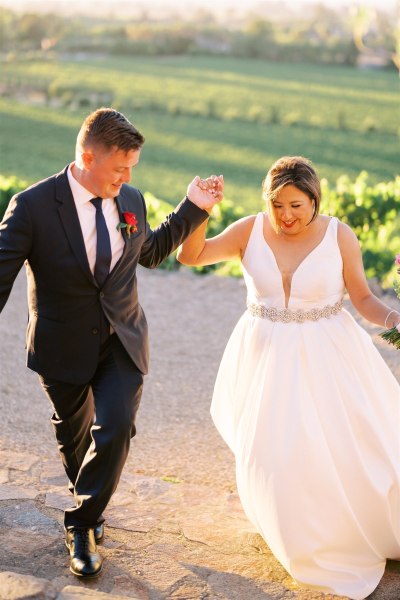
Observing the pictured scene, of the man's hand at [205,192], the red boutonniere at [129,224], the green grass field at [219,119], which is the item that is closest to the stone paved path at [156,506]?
→ the red boutonniere at [129,224]

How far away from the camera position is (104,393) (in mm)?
4039

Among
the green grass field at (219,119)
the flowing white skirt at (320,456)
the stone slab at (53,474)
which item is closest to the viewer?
the flowing white skirt at (320,456)

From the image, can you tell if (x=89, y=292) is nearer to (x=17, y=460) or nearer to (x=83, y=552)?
(x=83, y=552)

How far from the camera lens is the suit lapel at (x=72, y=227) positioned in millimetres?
3932

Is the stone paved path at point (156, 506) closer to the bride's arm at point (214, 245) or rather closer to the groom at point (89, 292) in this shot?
the groom at point (89, 292)

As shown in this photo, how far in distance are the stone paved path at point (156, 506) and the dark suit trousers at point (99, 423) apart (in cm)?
29

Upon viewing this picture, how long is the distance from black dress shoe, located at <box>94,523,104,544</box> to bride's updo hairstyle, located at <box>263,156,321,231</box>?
1643mm

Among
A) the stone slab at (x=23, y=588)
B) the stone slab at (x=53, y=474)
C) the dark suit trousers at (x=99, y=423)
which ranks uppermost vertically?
the dark suit trousers at (x=99, y=423)

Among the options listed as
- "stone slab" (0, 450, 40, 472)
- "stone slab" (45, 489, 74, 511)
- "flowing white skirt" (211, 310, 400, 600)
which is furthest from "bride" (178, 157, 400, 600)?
"stone slab" (0, 450, 40, 472)

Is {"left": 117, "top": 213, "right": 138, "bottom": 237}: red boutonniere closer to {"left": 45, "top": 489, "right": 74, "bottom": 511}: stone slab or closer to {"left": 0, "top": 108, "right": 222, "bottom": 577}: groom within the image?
{"left": 0, "top": 108, "right": 222, "bottom": 577}: groom

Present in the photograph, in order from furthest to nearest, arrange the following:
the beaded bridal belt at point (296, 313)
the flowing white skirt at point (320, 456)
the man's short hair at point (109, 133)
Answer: the beaded bridal belt at point (296, 313)
the flowing white skirt at point (320, 456)
the man's short hair at point (109, 133)

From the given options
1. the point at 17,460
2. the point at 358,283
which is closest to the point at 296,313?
the point at 358,283

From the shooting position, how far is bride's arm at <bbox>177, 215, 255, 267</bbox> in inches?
177

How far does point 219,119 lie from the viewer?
1187 inches
